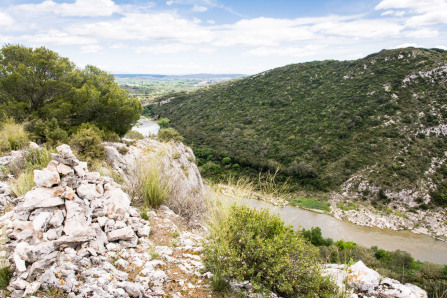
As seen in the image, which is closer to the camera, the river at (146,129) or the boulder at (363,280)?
the boulder at (363,280)

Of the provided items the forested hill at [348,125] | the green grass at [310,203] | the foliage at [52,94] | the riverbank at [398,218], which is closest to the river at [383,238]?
the riverbank at [398,218]

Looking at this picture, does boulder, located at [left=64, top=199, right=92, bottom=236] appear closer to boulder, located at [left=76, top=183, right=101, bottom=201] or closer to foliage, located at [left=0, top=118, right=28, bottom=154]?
boulder, located at [left=76, top=183, right=101, bottom=201]

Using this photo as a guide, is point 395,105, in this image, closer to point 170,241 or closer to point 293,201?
point 293,201

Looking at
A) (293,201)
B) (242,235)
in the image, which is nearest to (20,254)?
(242,235)

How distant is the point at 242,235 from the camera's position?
10.6 feet

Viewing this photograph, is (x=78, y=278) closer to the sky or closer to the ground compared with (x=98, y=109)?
closer to the ground

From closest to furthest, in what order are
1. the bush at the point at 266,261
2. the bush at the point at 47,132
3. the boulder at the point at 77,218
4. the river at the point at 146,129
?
1. the bush at the point at 266,261
2. the boulder at the point at 77,218
3. the bush at the point at 47,132
4. the river at the point at 146,129

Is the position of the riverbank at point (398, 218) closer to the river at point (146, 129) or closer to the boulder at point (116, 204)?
the river at point (146, 129)

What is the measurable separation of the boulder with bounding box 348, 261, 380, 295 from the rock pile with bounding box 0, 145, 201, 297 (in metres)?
2.73

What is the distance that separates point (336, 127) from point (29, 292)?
4042 centimetres

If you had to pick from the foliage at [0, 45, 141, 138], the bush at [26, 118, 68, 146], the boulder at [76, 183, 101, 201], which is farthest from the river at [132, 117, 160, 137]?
the boulder at [76, 183, 101, 201]

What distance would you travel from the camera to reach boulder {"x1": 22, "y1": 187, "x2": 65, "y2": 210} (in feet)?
10.7

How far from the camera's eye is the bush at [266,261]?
2916 millimetres

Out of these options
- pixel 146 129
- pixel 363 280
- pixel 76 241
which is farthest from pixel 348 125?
pixel 76 241
